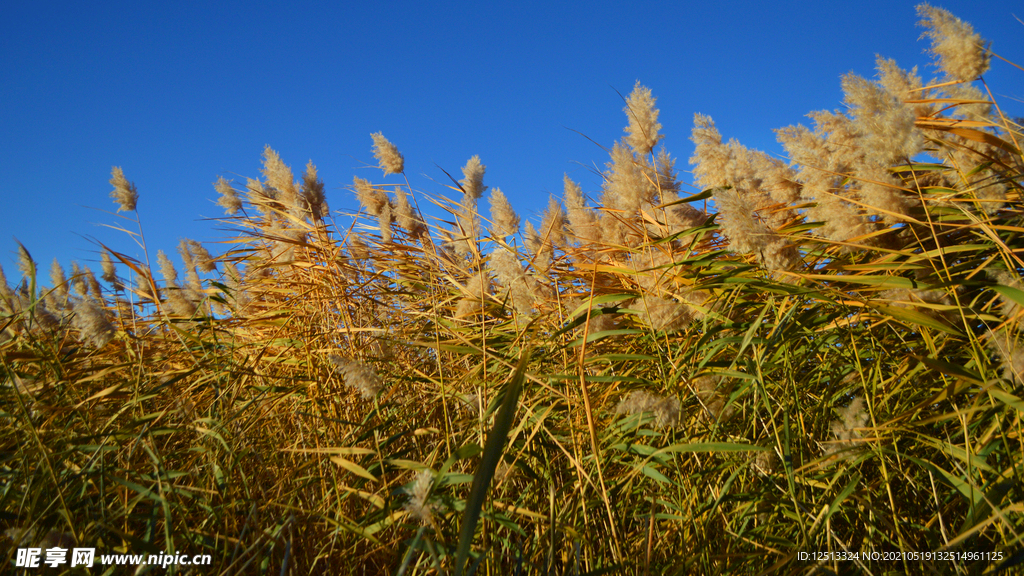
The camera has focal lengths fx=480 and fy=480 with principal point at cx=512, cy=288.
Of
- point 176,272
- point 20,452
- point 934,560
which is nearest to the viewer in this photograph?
point 934,560

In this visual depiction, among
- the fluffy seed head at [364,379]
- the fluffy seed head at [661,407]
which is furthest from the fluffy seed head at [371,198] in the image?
the fluffy seed head at [661,407]

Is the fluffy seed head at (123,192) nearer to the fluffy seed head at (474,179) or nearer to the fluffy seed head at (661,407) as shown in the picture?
the fluffy seed head at (474,179)

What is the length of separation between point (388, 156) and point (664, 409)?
2.49m

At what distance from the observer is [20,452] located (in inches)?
54.7

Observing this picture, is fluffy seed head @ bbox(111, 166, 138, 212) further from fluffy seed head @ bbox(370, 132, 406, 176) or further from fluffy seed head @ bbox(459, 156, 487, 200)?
fluffy seed head @ bbox(459, 156, 487, 200)

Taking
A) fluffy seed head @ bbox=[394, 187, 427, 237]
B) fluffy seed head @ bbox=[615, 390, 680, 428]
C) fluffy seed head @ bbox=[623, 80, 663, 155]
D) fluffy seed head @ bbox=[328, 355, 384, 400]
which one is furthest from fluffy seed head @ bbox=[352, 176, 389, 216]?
fluffy seed head @ bbox=[615, 390, 680, 428]

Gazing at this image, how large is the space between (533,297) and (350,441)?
755 millimetres

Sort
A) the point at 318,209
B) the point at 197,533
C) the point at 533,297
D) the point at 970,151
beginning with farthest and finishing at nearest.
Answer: the point at 318,209 → the point at 970,151 → the point at 533,297 → the point at 197,533

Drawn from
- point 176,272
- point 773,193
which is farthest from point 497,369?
point 176,272

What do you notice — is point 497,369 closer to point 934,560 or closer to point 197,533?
point 197,533

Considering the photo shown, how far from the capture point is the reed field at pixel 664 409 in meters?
1.14

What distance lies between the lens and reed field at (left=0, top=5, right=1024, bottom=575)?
1136 mm

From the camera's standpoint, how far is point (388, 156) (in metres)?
3.00

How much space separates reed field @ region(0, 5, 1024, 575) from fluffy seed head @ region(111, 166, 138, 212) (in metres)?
0.86
